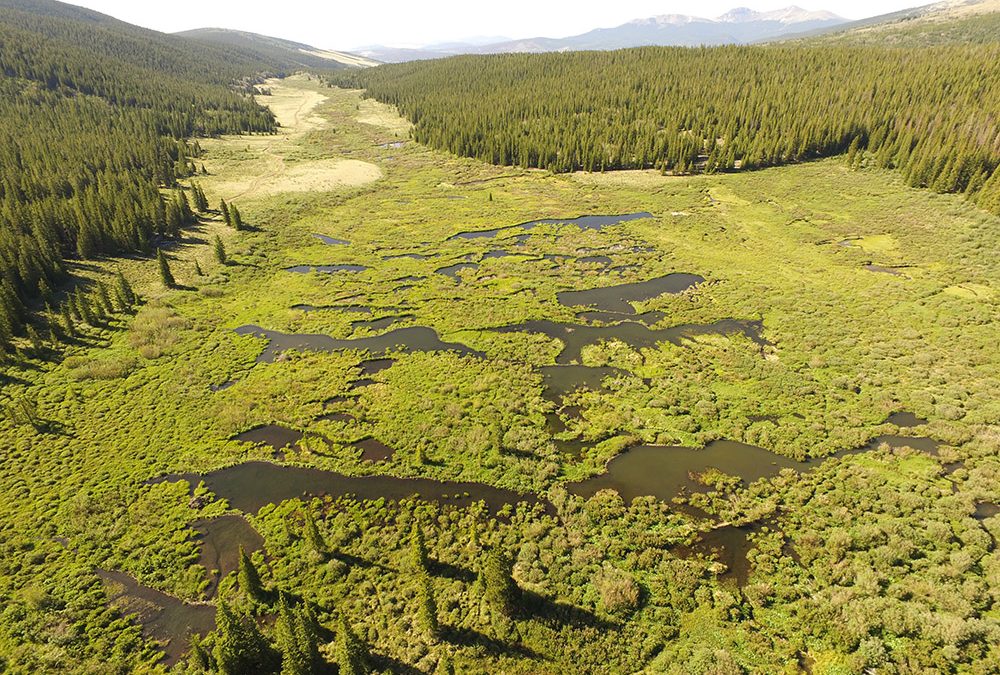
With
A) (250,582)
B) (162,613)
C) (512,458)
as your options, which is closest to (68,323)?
(162,613)

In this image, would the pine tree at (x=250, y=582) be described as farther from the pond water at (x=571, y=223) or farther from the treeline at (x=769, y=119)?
the treeline at (x=769, y=119)

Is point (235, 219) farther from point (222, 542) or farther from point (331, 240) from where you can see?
point (222, 542)

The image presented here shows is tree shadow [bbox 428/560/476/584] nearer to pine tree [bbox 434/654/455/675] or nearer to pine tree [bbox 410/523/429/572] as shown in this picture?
pine tree [bbox 410/523/429/572]

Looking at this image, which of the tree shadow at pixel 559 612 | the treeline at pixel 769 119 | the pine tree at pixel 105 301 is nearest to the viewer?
the tree shadow at pixel 559 612

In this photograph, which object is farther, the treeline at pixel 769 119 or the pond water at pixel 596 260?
the treeline at pixel 769 119

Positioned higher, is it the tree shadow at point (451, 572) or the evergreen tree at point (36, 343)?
the evergreen tree at point (36, 343)

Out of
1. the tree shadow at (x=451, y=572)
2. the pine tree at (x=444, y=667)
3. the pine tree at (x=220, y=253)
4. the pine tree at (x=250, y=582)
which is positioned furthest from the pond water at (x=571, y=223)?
the pine tree at (x=444, y=667)

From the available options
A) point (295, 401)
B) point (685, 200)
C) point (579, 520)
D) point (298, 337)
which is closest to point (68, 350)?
point (298, 337)
